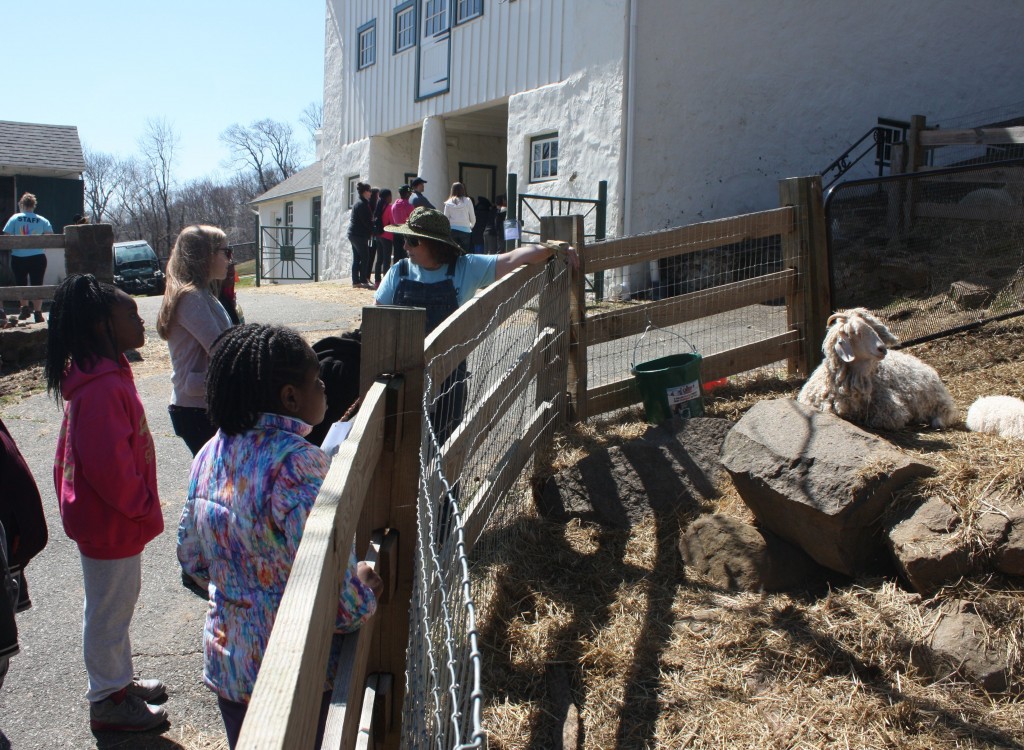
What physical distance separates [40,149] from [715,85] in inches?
781

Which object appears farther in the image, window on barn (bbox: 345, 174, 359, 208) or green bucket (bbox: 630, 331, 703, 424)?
window on barn (bbox: 345, 174, 359, 208)

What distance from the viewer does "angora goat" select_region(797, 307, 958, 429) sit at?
4883mm

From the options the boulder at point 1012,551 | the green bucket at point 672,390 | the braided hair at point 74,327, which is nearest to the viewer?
the braided hair at point 74,327

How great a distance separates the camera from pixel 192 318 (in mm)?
3596

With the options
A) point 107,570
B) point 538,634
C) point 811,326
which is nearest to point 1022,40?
point 811,326

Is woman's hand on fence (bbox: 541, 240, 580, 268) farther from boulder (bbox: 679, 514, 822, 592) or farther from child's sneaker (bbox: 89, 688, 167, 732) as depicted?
child's sneaker (bbox: 89, 688, 167, 732)

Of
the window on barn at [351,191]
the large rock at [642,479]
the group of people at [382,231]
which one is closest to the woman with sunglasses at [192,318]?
the large rock at [642,479]

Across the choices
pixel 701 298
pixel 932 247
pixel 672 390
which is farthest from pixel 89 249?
pixel 932 247

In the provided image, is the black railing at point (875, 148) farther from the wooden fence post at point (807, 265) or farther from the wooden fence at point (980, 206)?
the wooden fence post at point (807, 265)

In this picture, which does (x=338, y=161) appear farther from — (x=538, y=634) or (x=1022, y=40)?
(x=538, y=634)

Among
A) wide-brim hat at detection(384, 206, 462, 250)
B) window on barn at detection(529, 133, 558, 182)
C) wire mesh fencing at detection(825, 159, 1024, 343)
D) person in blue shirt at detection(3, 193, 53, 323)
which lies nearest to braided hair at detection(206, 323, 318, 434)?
wide-brim hat at detection(384, 206, 462, 250)

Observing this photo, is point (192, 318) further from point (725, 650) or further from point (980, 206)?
point (980, 206)

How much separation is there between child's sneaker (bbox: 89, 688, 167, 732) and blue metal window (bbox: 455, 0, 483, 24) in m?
14.6

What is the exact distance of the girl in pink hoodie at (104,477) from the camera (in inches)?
114
